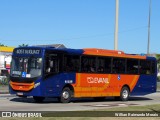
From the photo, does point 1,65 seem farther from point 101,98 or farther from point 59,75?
point 59,75

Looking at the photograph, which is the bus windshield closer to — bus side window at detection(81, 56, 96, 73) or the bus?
the bus

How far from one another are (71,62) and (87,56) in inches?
52.1

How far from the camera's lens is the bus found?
74.5ft

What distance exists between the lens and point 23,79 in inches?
900

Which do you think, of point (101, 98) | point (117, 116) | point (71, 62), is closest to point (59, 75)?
point (71, 62)

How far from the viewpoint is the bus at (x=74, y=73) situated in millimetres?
22703

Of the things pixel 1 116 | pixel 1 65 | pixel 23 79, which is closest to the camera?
pixel 1 116

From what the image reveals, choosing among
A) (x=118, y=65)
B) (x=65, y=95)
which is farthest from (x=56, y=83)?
(x=118, y=65)

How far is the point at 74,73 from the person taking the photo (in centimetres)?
2430

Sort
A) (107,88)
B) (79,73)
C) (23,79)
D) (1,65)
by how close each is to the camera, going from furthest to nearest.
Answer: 1. (1,65)
2. (107,88)
3. (79,73)
4. (23,79)

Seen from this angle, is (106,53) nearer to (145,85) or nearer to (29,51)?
(145,85)

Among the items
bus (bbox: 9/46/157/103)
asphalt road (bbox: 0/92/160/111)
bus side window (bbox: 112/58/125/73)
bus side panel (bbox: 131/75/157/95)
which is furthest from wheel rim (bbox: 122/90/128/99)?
asphalt road (bbox: 0/92/160/111)

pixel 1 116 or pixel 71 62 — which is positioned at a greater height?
pixel 71 62

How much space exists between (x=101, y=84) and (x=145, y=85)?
4657 mm
